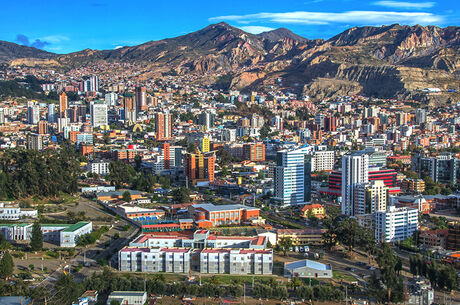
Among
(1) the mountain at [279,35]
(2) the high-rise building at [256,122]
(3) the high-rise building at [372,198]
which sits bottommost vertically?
(3) the high-rise building at [372,198]

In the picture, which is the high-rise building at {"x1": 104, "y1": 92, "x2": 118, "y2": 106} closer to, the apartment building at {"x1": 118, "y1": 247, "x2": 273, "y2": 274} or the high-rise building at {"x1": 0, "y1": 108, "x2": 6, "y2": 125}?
the high-rise building at {"x1": 0, "y1": 108, "x2": 6, "y2": 125}

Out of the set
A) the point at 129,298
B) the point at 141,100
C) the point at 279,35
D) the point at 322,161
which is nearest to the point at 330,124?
the point at 322,161

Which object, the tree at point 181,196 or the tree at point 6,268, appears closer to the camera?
the tree at point 6,268

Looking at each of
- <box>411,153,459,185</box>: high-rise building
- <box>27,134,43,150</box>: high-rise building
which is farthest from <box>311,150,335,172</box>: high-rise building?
<box>27,134,43,150</box>: high-rise building

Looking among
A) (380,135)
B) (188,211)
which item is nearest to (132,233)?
(188,211)

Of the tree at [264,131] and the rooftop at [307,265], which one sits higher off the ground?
the tree at [264,131]

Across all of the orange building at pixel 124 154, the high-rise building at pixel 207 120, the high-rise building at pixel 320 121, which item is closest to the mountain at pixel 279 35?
the high-rise building at pixel 320 121

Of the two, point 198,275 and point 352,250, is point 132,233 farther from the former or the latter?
point 352,250

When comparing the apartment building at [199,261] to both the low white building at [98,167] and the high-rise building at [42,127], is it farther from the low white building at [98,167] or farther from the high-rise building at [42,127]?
the high-rise building at [42,127]
